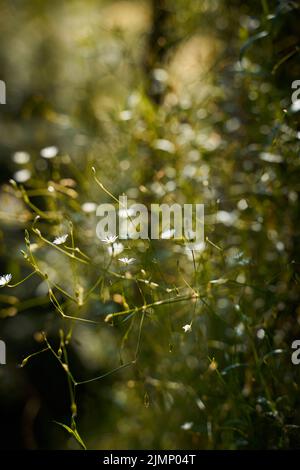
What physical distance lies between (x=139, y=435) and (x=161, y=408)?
196 millimetres

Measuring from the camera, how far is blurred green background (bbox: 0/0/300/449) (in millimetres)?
776

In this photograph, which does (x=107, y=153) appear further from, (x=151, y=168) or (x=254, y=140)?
(x=254, y=140)

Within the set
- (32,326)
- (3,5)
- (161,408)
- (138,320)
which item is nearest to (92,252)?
(138,320)

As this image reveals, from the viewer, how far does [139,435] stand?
3.63ft

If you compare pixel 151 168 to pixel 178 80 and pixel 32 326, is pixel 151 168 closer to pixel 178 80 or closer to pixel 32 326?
pixel 178 80

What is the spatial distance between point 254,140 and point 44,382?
1.01 meters

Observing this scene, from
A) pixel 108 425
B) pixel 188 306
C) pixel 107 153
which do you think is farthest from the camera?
pixel 108 425

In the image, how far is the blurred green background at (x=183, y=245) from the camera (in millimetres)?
776

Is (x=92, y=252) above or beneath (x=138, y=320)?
above

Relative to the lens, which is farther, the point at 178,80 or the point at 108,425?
the point at 108,425

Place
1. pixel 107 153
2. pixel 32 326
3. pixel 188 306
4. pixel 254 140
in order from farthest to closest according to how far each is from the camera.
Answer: pixel 32 326 → pixel 107 153 → pixel 254 140 → pixel 188 306

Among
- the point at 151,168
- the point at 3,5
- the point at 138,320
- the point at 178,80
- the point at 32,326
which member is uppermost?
the point at 3,5

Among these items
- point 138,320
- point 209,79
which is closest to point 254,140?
point 209,79

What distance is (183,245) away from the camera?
78cm
